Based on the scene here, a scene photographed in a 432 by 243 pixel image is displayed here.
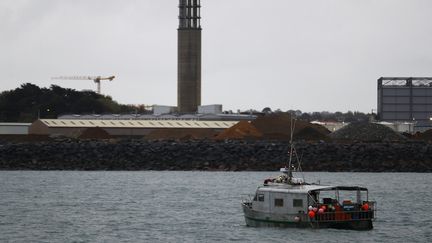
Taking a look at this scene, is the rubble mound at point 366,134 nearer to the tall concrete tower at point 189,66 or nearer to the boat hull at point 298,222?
the tall concrete tower at point 189,66

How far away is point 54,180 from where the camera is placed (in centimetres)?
10738

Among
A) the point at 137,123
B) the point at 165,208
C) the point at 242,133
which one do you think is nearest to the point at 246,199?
the point at 165,208

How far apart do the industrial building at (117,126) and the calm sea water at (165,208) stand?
48.6 meters

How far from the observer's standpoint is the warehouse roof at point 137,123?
169m

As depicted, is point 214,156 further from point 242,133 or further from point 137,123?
point 137,123

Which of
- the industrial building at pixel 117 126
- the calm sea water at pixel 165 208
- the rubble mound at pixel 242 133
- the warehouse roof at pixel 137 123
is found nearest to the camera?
the calm sea water at pixel 165 208

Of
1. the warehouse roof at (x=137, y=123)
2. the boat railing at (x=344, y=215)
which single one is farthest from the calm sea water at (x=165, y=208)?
the warehouse roof at (x=137, y=123)

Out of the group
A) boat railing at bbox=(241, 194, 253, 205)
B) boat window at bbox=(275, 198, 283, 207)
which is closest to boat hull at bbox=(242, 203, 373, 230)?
boat window at bbox=(275, 198, 283, 207)

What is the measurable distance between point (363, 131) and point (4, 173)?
48.0 metres

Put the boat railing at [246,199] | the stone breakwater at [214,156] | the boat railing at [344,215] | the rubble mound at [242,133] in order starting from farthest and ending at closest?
the rubble mound at [242,133], the stone breakwater at [214,156], the boat railing at [246,199], the boat railing at [344,215]

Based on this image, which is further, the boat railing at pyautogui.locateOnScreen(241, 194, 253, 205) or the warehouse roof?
the warehouse roof

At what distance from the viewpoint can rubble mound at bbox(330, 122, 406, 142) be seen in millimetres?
144625

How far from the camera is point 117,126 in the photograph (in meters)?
170

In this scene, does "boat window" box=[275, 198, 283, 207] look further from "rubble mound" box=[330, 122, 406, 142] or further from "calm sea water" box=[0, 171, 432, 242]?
A: "rubble mound" box=[330, 122, 406, 142]
